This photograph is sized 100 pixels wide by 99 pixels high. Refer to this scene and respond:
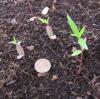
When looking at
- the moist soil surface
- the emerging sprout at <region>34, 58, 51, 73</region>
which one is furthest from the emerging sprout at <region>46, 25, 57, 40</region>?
the emerging sprout at <region>34, 58, 51, 73</region>

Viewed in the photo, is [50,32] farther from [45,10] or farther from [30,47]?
[45,10]

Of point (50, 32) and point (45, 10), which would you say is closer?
point (50, 32)

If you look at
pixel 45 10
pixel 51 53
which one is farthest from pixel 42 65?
pixel 45 10

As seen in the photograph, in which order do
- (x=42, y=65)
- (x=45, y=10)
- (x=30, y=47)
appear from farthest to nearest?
(x=45, y=10)
(x=30, y=47)
(x=42, y=65)

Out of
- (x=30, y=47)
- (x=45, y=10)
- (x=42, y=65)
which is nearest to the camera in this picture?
(x=42, y=65)

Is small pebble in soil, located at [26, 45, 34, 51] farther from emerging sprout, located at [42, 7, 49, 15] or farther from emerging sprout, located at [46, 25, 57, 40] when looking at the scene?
emerging sprout, located at [42, 7, 49, 15]

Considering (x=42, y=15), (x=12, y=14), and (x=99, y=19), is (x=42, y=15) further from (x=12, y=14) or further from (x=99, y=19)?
(x=99, y=19)

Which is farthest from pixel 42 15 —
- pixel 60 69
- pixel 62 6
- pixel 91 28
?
pixel 60 69
